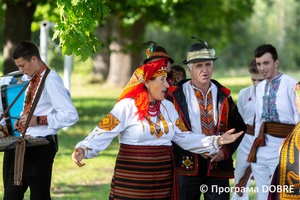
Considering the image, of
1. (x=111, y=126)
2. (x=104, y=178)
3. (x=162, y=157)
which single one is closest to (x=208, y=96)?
(x=162, y=157)

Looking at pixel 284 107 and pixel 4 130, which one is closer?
pixel 4 130

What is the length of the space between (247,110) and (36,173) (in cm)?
358

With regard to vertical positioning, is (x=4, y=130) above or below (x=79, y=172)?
above

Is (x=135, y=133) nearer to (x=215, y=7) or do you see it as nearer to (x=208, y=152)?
(x=208, y=152)

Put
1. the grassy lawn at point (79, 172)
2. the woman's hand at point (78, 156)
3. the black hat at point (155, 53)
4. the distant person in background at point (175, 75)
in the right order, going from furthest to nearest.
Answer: the grassy lawn at point (79, 172), the distant person in background at point (175, 75), the black hat at point (155, 53), the woman's hand at point (78, 156)

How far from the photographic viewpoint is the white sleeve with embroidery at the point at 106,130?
11.9 ft

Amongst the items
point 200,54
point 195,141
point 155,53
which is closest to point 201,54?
point 200,54

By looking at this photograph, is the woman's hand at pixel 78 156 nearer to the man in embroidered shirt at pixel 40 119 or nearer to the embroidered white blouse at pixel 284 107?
the man in embroidered shirt at pixel 40 119

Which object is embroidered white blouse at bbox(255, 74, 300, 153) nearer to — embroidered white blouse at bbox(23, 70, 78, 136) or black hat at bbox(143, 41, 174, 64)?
black hat at bbox(143, 41, 174, 64)

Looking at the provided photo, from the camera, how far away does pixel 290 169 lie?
3.94m

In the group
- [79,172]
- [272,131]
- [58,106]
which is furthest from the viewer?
[79,172]

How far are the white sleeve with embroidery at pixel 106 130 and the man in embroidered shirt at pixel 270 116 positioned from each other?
2.50 m

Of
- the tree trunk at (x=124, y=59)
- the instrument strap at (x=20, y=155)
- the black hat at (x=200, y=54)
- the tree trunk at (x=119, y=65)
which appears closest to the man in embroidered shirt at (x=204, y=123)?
the black hat at (x=200, y=54)

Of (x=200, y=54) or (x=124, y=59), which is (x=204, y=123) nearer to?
(x=200, y=54)
